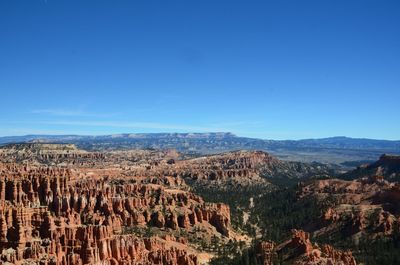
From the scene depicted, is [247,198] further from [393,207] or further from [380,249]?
[380,249]

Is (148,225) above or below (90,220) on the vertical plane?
below

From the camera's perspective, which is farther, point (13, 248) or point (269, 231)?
point (269, 231)

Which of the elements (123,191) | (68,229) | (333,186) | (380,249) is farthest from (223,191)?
(68,229)

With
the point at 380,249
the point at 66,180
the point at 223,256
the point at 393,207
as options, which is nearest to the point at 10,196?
the point at 66,180

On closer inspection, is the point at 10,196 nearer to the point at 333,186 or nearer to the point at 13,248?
the point at 13,248

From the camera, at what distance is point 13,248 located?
72.6 m

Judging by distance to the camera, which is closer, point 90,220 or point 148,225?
point 90,220

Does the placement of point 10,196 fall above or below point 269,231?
above

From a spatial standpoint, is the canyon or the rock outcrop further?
the canyon

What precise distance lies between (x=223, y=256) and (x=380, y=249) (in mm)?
27085

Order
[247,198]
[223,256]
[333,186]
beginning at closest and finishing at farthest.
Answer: [223,256]
[333,186]
[247,198]

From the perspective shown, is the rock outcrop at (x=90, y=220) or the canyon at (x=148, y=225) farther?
the canyon at (x=148, y=225)

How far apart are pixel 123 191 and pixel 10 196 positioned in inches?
1274

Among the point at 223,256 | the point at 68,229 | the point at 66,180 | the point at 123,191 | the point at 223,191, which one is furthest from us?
the point at 223,191
